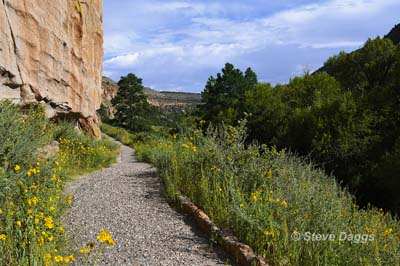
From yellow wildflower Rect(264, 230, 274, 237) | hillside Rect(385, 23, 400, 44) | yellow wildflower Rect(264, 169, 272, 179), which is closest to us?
yellow wildflower Rect(264, 230, 274, 237)

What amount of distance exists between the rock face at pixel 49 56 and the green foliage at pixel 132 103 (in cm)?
3584

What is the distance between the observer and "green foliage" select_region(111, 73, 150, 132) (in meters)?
51.7

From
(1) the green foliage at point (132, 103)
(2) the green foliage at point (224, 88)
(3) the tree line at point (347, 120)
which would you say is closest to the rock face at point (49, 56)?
(3) the tree line at point (347, 120)

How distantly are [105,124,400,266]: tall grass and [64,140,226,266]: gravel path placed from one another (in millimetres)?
480

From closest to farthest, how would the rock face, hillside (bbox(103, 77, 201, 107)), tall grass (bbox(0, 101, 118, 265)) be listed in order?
tall grass (bbox(0, 101, 118, 265))
the rock face
hillside (bbox(103, 77, 201, 107))

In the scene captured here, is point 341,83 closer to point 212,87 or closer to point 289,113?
point 289,113

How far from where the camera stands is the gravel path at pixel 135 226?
13.9 feet

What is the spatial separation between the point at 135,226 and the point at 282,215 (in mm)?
2045

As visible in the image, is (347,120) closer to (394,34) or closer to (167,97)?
(394,34)

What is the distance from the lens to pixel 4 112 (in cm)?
606

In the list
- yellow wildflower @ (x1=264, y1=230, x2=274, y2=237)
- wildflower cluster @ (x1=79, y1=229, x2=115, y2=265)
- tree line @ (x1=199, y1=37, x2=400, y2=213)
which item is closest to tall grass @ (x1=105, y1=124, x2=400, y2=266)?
yellow wildflower @ (x1=264, y1=230, x2=274, y2=237)

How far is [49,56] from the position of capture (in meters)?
9.99

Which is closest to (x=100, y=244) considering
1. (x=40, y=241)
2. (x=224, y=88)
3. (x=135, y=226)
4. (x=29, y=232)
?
(x=40, y=241)

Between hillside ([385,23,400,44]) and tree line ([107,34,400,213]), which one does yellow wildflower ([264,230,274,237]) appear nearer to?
tree line ([107,34,400,213])
